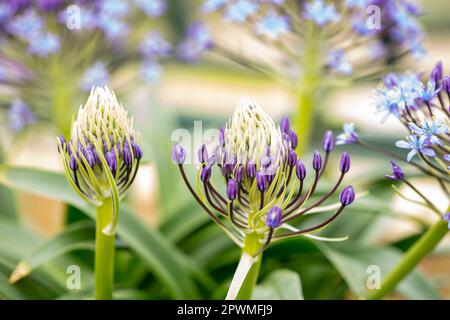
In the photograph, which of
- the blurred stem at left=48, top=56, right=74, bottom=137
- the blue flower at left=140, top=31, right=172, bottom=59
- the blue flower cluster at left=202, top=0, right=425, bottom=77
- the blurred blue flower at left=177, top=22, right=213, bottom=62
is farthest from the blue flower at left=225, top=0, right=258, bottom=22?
the blurred stem at left=48, top=56, right=74, bottom=137

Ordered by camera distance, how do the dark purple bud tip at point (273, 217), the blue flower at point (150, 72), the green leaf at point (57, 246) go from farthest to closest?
the blue flower at point (150, 72), the green leaf at point (57, 246), the dark purple bud tip at point (273, 217)

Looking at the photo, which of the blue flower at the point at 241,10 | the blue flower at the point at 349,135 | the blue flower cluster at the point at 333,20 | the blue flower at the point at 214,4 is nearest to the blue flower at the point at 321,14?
the blue flower cluster at the point at 333,20

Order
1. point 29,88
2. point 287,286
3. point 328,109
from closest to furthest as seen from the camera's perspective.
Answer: point 287,286, point 29,88, point 328,109

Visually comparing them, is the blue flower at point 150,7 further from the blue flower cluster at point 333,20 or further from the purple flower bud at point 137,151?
the purple flower bud at point 137,151

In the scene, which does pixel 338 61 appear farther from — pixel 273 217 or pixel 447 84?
pixel 273 217
